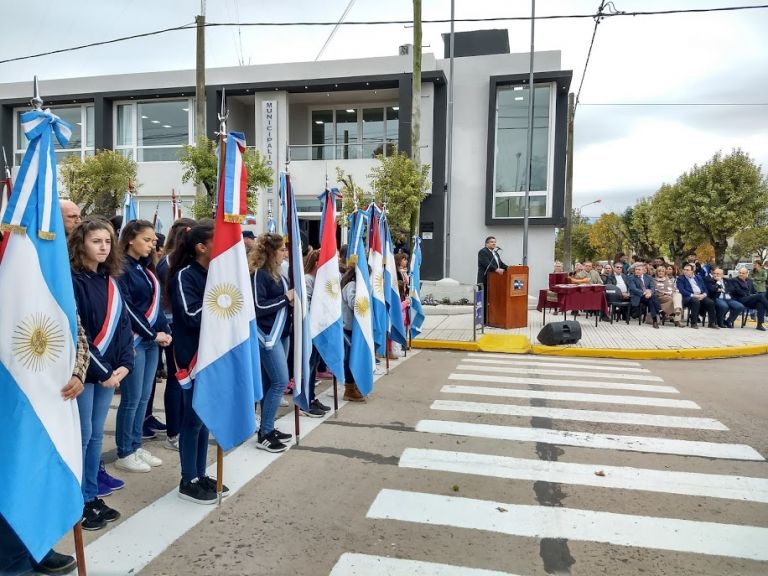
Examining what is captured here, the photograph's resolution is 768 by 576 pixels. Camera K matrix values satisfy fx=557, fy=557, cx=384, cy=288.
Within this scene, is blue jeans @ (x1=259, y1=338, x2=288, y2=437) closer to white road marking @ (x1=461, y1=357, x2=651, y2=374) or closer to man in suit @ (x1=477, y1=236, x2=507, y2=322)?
white road marking @ (x1=461, y1=357, x2=651, y2=374)

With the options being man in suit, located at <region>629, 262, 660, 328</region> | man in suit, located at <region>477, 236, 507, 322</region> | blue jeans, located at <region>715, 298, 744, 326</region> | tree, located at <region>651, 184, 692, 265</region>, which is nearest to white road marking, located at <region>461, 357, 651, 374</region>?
man in suit, located at <region>477, 236, 507, 322</region>

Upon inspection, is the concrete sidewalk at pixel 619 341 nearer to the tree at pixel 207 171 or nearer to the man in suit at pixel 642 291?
the man in suit at pixel 642 291

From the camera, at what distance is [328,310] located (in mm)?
6133

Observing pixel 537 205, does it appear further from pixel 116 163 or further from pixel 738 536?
pixel 738 536

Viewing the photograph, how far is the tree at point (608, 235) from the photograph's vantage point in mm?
67250

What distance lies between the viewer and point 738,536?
3719mm

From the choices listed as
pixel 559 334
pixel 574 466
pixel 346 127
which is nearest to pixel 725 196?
pixel 346 127

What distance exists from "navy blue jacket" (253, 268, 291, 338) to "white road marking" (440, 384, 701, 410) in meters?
3.30

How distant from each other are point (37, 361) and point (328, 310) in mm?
3404

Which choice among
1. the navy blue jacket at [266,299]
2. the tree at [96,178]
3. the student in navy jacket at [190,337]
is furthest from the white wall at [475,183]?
the student in navy jacket at [190,337]

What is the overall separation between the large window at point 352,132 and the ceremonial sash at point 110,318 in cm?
2089

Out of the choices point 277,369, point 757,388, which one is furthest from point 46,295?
point 757,388

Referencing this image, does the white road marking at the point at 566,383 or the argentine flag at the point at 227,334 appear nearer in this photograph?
the argentine flag at the point at 227,334

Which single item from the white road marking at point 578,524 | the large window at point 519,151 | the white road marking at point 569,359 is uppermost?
the large window at point 519,151
